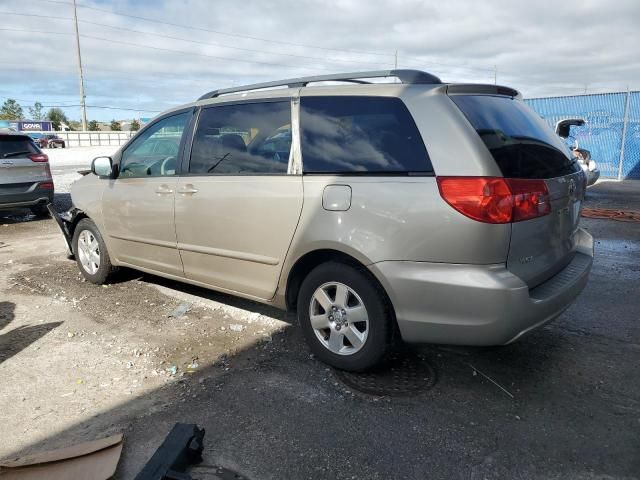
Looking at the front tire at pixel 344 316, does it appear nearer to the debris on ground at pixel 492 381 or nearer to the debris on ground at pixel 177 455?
the debris on ground at pixel 492 381

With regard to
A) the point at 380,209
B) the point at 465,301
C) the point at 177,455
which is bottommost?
the point at 177,455

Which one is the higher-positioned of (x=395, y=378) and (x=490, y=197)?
(x=490, y=197)

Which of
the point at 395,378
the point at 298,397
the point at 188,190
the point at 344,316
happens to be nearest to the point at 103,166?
the point at 188,190

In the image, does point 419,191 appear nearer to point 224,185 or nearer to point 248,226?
point 248,226

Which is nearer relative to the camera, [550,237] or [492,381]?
[550,237]

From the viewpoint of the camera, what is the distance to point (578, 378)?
328 cm

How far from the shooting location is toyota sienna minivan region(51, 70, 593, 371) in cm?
278

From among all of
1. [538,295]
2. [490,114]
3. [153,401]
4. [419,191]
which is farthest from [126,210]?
[538,295]

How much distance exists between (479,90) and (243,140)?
174cm

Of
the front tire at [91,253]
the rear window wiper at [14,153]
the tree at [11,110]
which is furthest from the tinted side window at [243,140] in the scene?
the tree at [11,110]

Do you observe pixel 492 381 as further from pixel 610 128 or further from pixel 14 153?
pixel 610 128

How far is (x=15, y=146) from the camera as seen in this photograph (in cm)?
927

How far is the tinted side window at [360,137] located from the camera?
2.99m

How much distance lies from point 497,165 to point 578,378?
61.6 inches
